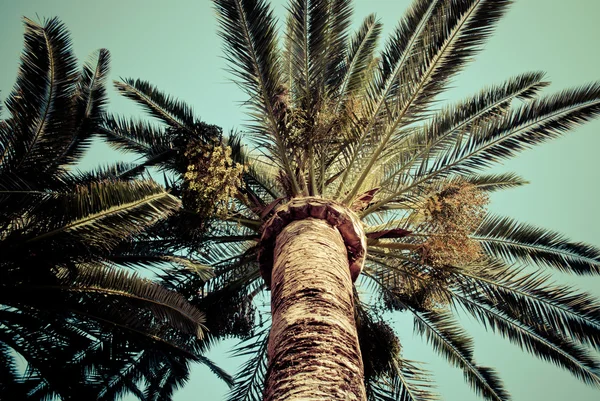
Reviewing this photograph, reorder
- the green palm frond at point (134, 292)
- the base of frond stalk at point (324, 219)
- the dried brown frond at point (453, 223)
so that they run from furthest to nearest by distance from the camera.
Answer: the dried brown frond at point (453, 223) → the green palm frond at point (134, 292) → the base of frond stalk at point (324, 219)

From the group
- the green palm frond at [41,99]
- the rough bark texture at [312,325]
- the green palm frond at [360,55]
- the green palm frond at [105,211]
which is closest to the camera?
the rough bark texture at [312,325]

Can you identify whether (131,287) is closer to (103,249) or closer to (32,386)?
(103,249)

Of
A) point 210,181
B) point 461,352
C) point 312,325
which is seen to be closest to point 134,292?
point 210,181

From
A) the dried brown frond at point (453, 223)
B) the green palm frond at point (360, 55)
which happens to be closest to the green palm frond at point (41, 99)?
the green palm frond at point (360, 55)

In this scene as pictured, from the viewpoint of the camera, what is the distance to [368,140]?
263 inches

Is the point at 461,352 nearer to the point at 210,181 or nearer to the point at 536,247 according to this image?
the point at 536,247

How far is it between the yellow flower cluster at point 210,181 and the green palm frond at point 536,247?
425cm

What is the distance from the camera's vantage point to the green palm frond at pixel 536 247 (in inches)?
307

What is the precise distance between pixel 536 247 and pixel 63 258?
6.81 meters

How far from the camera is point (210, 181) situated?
584 centimetres

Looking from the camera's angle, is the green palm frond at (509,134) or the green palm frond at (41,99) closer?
the green palm frond at (41,99)

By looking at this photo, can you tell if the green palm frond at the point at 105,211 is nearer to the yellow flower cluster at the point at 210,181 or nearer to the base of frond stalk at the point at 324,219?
the yellow flower cluster at the point at 210,181

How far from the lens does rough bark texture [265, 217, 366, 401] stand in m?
2.96

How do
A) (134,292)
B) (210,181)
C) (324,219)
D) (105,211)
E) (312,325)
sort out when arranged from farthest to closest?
1. (210,181)
2. (134,292)
3. (324,219)
4. (105,211)
5. (312,325)
